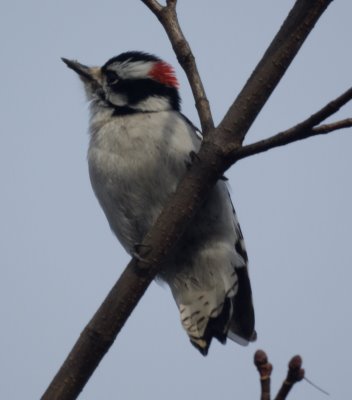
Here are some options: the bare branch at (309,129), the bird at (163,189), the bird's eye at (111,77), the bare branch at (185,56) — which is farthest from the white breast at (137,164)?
the bare branch at (309,129)

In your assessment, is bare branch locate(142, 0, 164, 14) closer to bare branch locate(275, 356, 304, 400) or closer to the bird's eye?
the bird's eye

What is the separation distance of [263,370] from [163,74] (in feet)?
12.6

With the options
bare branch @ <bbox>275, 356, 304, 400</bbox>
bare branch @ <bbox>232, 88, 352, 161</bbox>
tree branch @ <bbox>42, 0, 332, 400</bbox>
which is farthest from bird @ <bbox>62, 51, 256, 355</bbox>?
bare branch @ <bbox>275, 356, 304, 400</bbox>

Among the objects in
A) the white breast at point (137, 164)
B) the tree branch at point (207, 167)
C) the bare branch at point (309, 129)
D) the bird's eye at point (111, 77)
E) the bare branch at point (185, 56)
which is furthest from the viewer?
the bird's eye at point (111, 77)

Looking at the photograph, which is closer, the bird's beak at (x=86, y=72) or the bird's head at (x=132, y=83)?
the bird's head at (x=132, y=83)

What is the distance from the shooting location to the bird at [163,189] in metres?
4.92

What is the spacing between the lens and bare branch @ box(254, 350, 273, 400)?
213cm

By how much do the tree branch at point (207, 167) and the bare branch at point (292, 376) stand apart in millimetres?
1379

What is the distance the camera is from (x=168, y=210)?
3492mm

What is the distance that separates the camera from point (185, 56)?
3.87 metres

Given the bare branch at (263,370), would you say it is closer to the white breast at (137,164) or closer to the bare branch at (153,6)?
the bare branch at (153,6)

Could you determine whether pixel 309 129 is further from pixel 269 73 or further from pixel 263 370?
pixel 263 370

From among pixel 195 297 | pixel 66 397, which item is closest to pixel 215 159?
pixel 66 397

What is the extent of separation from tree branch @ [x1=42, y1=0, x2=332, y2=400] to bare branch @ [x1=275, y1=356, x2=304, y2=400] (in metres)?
1.38
